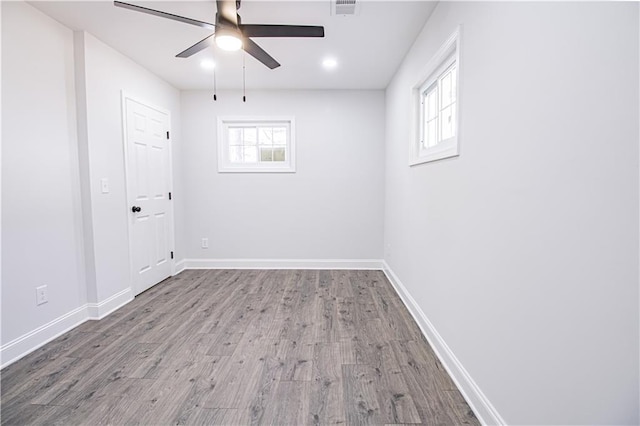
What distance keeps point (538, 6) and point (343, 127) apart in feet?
10.1

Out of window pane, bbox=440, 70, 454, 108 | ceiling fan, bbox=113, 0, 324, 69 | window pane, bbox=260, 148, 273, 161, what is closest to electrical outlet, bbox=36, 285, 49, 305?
ceiling fan, bbox=113, 0, 324, 69

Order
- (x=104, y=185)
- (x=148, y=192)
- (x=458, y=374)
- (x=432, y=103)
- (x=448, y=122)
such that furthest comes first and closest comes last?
(x=148, y=192) < (x=104, y=185) < (x=432, y=103) < (x=448, y=122) < (x=458, y=374)

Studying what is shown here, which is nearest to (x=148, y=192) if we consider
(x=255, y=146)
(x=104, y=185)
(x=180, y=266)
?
(x=104, y=185)

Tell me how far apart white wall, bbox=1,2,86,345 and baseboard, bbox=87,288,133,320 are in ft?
0.41

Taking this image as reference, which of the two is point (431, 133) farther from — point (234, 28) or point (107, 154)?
point (107, 154)

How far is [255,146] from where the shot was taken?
14.0 ft

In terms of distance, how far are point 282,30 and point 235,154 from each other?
2535mm

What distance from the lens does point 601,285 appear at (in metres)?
0.85

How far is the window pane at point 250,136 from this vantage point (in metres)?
4.25

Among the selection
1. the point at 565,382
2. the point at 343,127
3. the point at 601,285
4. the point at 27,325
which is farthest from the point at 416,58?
the point at 27,325

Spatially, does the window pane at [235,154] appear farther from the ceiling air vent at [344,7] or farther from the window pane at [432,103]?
the window pane at [432,103]

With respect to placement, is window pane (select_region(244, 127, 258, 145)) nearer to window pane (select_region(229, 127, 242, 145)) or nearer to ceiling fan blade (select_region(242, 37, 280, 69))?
window pane (select_region(229, 127, 242, 145))

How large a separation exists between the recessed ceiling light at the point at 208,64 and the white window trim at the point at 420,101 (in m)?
2.16

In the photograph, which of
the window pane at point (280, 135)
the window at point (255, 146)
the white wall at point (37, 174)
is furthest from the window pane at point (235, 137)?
the white wall at point (37, 174)
